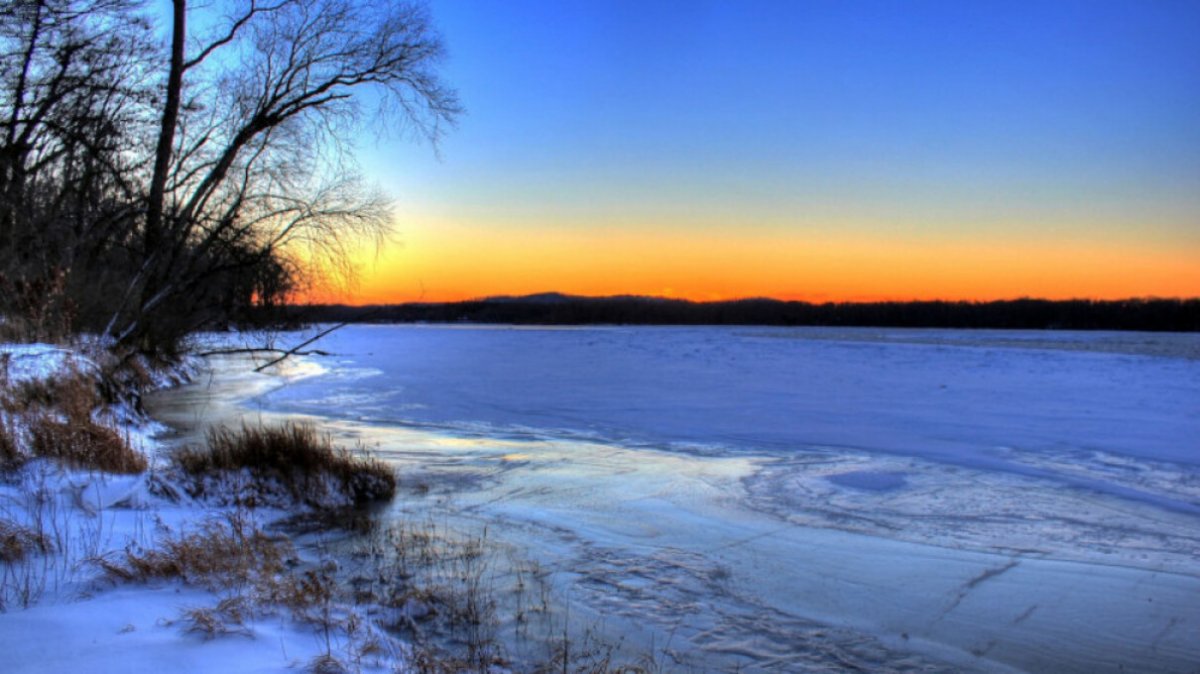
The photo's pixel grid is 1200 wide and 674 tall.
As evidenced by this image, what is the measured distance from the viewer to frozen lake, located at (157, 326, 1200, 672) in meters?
4.55

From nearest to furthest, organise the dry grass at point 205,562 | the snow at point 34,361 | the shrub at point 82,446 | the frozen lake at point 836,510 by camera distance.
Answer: the dry grass at point 205,562 → the frozen lake at point 836,510 → the shrub at point 82,446 → the snow at point 34,361

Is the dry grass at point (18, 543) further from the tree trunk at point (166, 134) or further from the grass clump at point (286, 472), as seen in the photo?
the tree trunk at point (166, 134)

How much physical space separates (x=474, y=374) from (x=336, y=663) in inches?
818

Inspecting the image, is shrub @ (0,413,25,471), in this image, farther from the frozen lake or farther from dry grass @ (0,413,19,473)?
the frozen lake

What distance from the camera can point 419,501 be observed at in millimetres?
7477

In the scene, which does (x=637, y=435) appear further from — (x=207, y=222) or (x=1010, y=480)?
(x=207, y=222)

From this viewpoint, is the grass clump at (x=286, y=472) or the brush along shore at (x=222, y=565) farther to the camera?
the grass clump at (x=286, y=472)

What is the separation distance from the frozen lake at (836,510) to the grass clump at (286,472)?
0.59m

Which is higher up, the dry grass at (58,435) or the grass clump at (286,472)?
the dry grass at (58,435)

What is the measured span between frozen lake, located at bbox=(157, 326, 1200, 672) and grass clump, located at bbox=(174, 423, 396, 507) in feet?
1.94

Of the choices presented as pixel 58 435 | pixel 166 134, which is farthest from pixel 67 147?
pixel 58 435

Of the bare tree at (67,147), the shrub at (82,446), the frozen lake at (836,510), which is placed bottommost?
the frozen lake at (836,510)

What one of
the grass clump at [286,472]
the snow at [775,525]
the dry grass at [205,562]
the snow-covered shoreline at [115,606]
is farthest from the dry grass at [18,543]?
the grass clump at [286,472]

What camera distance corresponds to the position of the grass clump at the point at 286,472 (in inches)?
279
